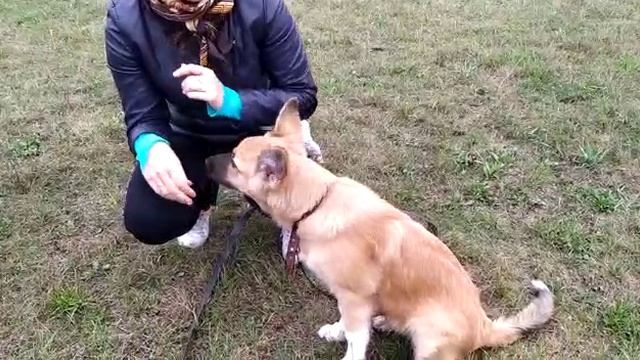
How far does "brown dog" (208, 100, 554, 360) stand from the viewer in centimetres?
257

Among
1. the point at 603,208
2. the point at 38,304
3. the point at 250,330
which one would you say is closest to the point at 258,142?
the point at 250,330

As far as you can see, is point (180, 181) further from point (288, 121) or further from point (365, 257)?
point (365, 257)

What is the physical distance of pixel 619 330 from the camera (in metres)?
2.88

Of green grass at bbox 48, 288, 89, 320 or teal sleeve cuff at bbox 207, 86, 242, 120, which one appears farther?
green grass at bbox 48, 288, 89, 320

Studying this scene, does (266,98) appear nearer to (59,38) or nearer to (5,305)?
(5,305)

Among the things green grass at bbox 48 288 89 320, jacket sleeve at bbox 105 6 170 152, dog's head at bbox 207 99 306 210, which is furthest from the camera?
green grass at bbox 48 288 89 320

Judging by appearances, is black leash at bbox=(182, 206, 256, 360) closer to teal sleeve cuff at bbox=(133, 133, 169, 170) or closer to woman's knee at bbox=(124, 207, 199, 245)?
woman's knee at bbox=(124, 207, 199, 245)

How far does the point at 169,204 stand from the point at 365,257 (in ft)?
3.27

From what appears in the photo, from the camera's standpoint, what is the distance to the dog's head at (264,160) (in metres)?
2.59

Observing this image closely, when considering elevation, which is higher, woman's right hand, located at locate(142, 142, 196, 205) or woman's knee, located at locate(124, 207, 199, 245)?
woman's right hand, located at locate(142, 142, 196, 205)

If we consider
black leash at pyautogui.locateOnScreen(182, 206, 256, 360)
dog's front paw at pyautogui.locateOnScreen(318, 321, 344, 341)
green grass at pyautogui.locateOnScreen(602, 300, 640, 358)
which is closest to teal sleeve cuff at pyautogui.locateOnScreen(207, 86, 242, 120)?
black leash at pyautogui.locateOnScreen(182, 206, 256, 360)

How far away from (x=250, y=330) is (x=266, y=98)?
3.36ft

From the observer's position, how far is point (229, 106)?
8.98ft

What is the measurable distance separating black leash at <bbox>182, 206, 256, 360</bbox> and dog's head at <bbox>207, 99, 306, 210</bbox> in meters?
0.52
